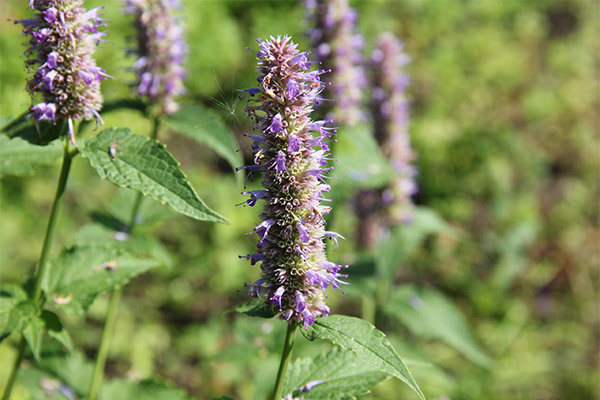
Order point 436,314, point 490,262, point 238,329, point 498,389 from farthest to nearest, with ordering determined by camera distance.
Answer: point 490,262 → point 498,389 → point 436,314 → point 238,329

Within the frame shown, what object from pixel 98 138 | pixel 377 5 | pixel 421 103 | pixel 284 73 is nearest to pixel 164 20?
pixel 98 138

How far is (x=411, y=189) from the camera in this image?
500cm

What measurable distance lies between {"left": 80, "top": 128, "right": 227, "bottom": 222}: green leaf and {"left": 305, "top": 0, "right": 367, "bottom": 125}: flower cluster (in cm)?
196

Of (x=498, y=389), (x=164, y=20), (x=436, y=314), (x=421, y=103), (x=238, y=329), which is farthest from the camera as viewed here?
(x=421, y=103)

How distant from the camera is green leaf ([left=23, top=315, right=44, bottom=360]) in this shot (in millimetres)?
2296

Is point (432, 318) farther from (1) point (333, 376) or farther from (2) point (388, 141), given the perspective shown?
(1) point (333, 376)

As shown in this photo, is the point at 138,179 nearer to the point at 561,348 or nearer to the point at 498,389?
the point at 498,389

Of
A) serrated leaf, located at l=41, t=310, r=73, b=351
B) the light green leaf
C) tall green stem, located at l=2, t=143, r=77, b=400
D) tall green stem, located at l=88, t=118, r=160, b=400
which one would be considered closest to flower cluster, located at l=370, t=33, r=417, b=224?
the light green leaf

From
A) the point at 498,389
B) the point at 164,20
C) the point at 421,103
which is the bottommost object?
the point at 498,389

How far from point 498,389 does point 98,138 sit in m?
4.44

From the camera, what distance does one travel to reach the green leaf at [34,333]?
2296mm

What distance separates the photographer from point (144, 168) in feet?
7.21

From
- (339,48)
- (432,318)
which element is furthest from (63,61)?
(432,318)

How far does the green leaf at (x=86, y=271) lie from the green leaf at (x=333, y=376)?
0.92 m
